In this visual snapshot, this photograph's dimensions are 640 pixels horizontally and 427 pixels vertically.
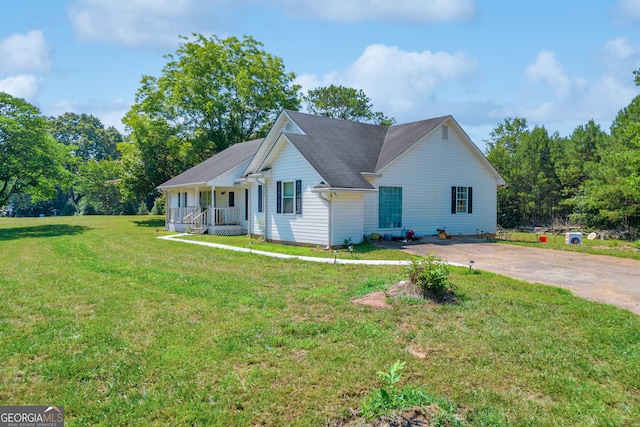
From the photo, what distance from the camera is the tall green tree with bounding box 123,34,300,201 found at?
3444cm

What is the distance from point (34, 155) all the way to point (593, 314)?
3192 centimetres

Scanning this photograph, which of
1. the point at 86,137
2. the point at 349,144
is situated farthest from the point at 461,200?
the point at 86,137

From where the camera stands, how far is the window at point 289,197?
664 inches

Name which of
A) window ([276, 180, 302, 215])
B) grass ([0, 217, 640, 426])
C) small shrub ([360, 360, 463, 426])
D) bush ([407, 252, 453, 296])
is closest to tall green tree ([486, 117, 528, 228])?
window ([276, 180, 302, 215])

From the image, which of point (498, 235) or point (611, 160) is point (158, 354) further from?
point (611, 160)

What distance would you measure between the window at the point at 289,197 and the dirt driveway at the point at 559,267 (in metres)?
4.56

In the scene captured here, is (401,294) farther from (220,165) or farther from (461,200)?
(220,165)

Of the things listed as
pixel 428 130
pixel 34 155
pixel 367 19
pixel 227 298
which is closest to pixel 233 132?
pixel 34 155

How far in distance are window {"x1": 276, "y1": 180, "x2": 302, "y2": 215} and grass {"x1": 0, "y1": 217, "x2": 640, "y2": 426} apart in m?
7.82

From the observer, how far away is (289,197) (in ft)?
57.2

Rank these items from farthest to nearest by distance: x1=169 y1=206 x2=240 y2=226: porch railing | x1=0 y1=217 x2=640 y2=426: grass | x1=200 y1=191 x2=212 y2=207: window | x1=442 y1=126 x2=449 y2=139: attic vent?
x1=200 y1=191 x2=212 y2=207: window < x1=169 y1=206 x2=240 y2=226: porch railing < x1=442 y1=126 x2=449 y2=139: attic vent < x1=0 y1=217 x2=640 y2=426: grass

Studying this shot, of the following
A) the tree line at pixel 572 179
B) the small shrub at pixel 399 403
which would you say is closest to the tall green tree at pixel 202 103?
the tree line at pixel 572 179

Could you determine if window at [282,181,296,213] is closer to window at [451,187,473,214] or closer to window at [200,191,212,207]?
window at [451,187,473,214]

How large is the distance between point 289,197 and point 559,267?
33.1 ft
